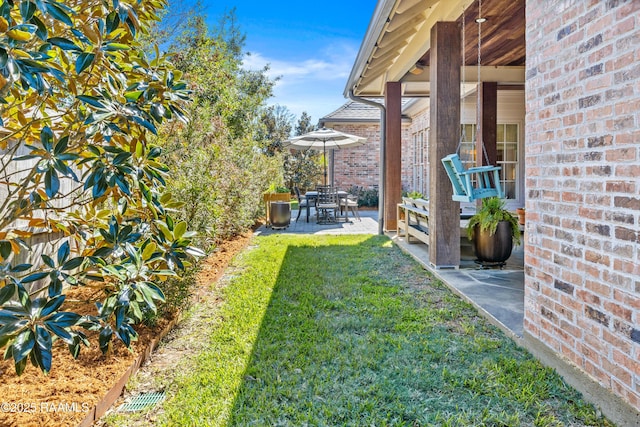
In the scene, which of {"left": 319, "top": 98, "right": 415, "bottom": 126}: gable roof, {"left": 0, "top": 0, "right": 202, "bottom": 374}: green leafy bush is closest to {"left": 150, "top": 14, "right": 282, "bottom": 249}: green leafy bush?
{"left": 0, "top": 0, "right": 202, "bottom": 374}: green leafy bush

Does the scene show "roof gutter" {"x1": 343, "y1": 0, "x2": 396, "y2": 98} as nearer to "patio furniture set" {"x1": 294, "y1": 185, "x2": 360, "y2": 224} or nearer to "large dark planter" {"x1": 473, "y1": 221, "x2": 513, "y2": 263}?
"large dark planter" {"x1": 473, "y1": 221, "x2": 513, "y2": 263}

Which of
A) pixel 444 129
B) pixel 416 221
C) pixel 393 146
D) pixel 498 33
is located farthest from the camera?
pixel 393 146

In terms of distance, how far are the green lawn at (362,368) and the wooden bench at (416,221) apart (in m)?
1.77

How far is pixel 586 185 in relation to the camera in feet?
7.34

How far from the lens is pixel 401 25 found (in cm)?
508

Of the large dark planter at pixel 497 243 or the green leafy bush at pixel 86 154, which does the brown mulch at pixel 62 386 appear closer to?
the green leafy bush at pixel 86 154

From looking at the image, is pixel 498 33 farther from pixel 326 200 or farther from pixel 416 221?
pixel 326 200

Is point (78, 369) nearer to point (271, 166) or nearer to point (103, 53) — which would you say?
point (103, 53)

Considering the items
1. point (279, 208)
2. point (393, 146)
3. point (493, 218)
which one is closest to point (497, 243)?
point (493, 218)

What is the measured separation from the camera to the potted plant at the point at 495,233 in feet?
16.4

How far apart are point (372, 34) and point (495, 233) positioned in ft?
9.51

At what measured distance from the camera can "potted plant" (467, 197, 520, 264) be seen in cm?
501

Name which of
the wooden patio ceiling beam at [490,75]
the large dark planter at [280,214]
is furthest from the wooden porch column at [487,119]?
the large dark planter at [280,214]

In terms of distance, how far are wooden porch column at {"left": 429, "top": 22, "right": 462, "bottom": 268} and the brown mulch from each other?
3.63 meters
